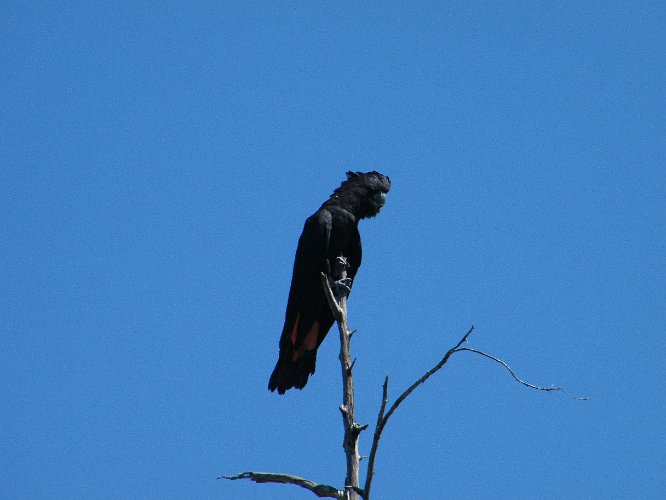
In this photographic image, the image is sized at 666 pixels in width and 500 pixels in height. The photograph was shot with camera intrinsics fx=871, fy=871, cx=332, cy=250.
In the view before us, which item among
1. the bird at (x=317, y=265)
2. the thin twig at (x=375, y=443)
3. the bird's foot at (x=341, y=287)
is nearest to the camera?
the thin twig at (x=375, y=443)

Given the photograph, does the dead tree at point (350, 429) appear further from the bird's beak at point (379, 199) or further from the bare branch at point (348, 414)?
the bird's beak at point (379, 199)

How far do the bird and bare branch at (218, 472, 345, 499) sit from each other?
224 cm

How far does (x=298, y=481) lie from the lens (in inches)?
233

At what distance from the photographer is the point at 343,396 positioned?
632 centimetres

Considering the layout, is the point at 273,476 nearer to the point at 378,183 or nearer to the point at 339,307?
the point at 339,307

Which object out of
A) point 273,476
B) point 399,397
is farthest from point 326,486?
point 399,397

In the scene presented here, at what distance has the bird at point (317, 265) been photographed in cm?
846

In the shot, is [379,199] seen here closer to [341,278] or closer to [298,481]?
[341,278]

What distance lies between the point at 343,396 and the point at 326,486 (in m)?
0.73

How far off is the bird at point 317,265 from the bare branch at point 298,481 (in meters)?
2.24

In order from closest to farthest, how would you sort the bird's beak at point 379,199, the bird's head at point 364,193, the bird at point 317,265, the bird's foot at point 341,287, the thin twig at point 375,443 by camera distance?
the thin twig at point 375,443 → the bird's foot at point 341,287 → the bird at point 317,265 → the bird's head at point 364,193 → the bird's beak at point 379,199

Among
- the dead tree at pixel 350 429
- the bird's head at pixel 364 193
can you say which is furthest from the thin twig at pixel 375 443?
the bird's head at pixel 364 193

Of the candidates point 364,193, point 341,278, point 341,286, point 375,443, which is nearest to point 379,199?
point 364,193

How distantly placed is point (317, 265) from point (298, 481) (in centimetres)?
339
